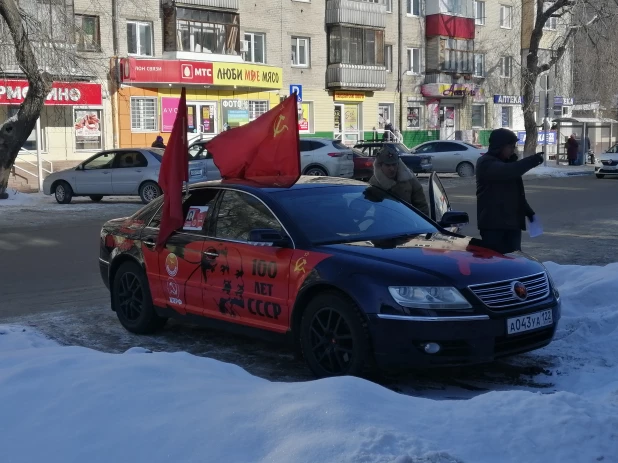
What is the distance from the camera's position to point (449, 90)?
48.8m

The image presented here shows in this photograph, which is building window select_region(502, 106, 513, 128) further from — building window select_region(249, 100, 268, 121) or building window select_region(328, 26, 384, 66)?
building window select_region(249, 100, 268, 121)

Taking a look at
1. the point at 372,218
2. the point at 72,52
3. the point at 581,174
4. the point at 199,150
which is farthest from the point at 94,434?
the point at 581,174

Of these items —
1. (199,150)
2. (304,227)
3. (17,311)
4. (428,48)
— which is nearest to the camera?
(304,227)

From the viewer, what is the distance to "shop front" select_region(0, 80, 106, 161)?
30.9 m

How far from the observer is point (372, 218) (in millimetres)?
7262

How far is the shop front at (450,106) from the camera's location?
48.5 meters

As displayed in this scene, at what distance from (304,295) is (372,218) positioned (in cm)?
114

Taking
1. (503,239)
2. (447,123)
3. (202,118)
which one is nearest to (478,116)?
(447,123)

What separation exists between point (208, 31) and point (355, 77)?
30.3 ft

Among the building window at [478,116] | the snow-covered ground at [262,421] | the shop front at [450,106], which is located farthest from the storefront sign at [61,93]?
the snow-covered ground at [262,421]

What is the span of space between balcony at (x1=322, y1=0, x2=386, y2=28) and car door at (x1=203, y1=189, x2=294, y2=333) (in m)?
36.9

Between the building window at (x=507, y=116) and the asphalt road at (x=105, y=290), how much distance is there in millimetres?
31480

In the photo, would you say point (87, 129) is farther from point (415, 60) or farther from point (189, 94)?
point (415, 60)

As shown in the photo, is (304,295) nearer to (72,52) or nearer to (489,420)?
(489,420)
